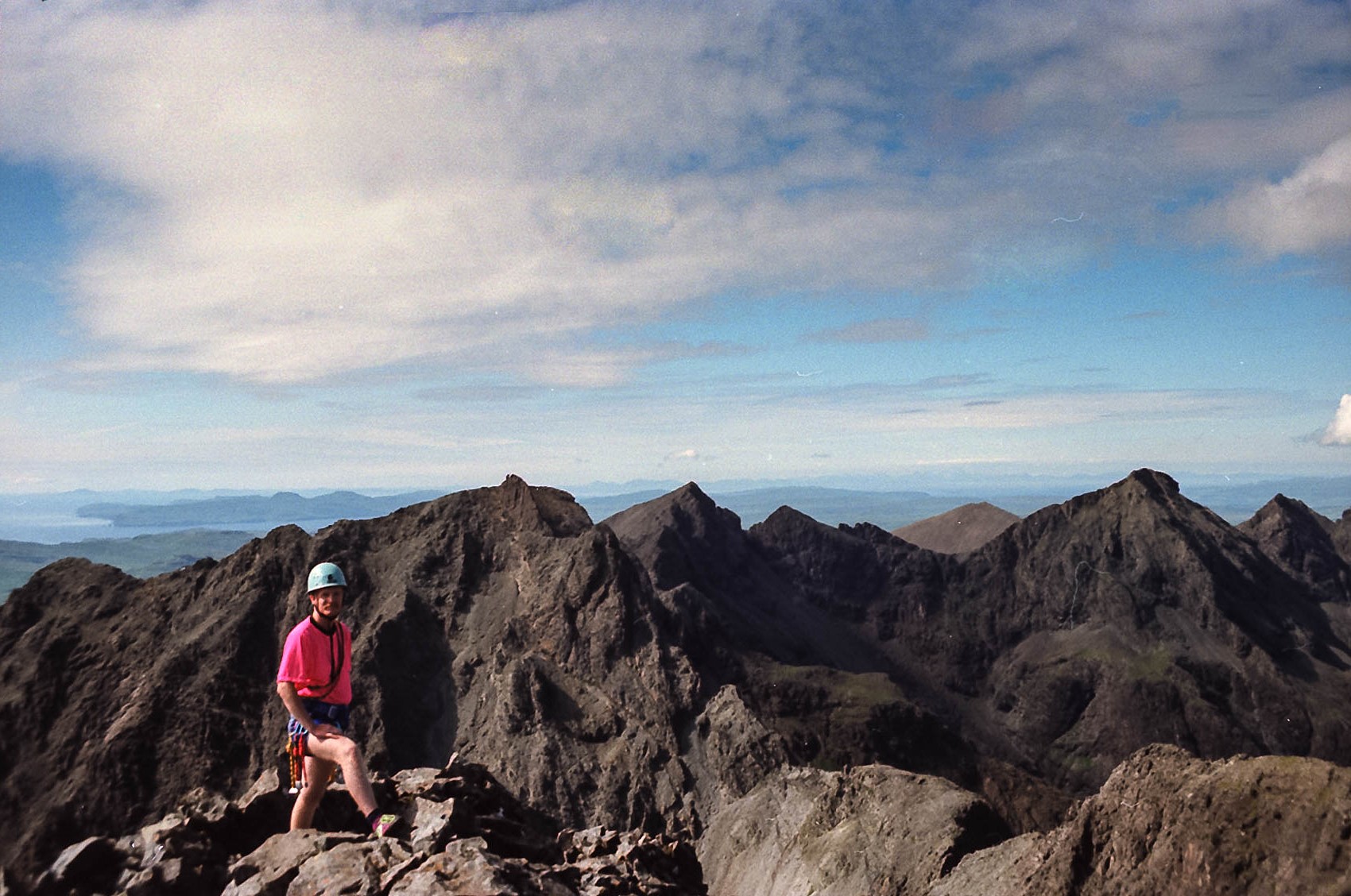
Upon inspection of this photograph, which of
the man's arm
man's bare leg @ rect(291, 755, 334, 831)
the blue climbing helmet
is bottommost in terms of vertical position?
man's bare leg @ rect(291, 755, 334, 831)

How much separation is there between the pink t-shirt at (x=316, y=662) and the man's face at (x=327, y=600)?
0.33 m

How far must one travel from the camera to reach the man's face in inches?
783

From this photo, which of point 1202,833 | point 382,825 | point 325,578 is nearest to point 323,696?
point 325,578

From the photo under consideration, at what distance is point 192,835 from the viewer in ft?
69.5

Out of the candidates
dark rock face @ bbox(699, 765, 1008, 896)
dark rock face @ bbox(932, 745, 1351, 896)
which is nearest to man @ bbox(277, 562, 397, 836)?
dark rock face @ bbox(932, 745, 1351, 896)

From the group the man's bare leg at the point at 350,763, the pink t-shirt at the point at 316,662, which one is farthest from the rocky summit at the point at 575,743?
the pink t-shirt at the point at 316,662

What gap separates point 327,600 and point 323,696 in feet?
7.27

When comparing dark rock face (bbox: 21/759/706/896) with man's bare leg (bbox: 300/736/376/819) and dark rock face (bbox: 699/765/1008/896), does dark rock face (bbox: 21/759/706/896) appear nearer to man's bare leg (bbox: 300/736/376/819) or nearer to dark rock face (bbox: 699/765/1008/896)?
man's bare leg (bbox: 300/736/376/819)

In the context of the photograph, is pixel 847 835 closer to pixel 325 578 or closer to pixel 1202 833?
pixel 1202 833

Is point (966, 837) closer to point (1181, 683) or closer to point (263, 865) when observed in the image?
point (263, 865)

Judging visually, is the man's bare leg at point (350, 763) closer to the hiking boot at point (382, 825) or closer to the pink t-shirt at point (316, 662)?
the hiking boot at point (382, 825)

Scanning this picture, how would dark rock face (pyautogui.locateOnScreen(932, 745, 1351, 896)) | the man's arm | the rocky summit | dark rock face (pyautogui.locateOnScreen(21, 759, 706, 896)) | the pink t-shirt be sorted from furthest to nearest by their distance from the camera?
the rocky summit
dark rock face (pyautogui.locateOnScreen(932, 745, 1351, 896))
the pink t-shirt
the man's arm
dark rock face (pyautogui.locateOnScreen(21, 759, 706, 896))

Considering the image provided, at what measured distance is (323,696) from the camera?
2038 centimetres

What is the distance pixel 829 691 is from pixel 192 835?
13265 centimetres
